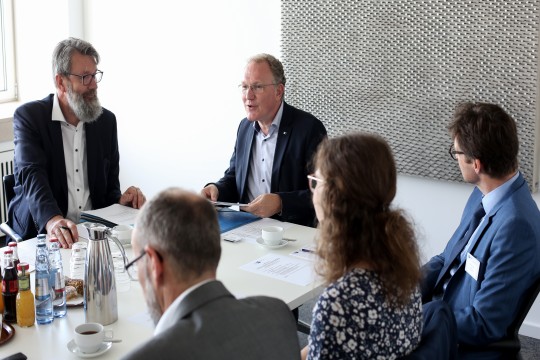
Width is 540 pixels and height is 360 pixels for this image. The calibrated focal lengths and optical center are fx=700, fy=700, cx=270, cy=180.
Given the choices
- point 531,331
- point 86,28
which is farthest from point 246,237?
point 86,28

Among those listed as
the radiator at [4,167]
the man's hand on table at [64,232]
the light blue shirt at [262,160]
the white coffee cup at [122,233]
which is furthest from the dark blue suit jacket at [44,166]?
the radiator at [4,167]

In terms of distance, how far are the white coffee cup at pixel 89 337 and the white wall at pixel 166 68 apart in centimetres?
272

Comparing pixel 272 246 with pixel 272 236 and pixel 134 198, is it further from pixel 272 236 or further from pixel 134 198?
pixel 134 198

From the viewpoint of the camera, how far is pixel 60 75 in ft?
11.0

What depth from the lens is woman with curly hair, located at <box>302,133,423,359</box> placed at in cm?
168

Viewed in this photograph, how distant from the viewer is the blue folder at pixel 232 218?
3.08 m

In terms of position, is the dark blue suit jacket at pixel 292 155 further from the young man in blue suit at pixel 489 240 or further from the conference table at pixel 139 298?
the young man in blue suit at pixel 489 240

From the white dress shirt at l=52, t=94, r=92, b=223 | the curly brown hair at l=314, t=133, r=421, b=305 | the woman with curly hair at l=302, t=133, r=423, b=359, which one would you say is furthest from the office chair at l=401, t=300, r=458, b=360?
the white dress shirt at l=52, t=94, r=92, b=223

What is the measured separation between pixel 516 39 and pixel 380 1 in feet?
2.55

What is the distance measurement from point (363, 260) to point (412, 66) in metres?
2.25

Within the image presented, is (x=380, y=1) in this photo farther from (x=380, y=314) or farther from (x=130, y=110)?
(x=380, y=314)

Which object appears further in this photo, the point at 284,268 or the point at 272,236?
the point at 272,236

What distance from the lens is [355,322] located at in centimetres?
167

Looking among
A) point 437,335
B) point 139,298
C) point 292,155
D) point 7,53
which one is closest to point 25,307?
point 139,298
